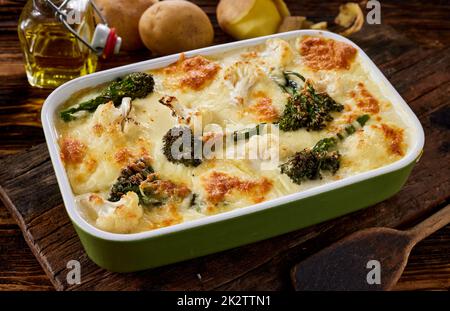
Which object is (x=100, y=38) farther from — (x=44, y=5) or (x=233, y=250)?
(x=233, y=250)

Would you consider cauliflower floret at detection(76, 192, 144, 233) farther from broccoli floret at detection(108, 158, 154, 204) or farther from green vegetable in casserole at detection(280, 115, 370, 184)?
green vegetable in casserole at detection(280, 115, 370, 184)

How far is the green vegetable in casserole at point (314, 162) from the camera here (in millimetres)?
3205

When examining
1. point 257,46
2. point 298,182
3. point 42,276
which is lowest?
point 42,276

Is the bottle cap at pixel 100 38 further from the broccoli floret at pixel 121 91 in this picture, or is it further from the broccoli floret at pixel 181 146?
the broccoli floret at pixel 181 146

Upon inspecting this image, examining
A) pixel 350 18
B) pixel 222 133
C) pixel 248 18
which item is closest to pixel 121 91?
pixel 222 133

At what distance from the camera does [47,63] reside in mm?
4270

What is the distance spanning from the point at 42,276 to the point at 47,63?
1.50 m

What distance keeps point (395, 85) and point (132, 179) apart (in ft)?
6.87

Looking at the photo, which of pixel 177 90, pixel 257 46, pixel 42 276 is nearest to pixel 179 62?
pixel 177 90

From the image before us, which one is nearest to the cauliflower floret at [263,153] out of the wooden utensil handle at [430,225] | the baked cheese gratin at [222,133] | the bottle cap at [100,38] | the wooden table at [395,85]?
the baked cheese gratin at [222,133]

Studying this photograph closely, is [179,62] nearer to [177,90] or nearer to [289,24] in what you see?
[177,90]

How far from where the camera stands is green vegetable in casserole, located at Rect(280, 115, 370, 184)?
10.5ft

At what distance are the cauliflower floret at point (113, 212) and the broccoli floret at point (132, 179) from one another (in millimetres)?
98

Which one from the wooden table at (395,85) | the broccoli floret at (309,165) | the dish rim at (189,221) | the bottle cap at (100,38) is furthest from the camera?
the bottle cap at (100,38)
